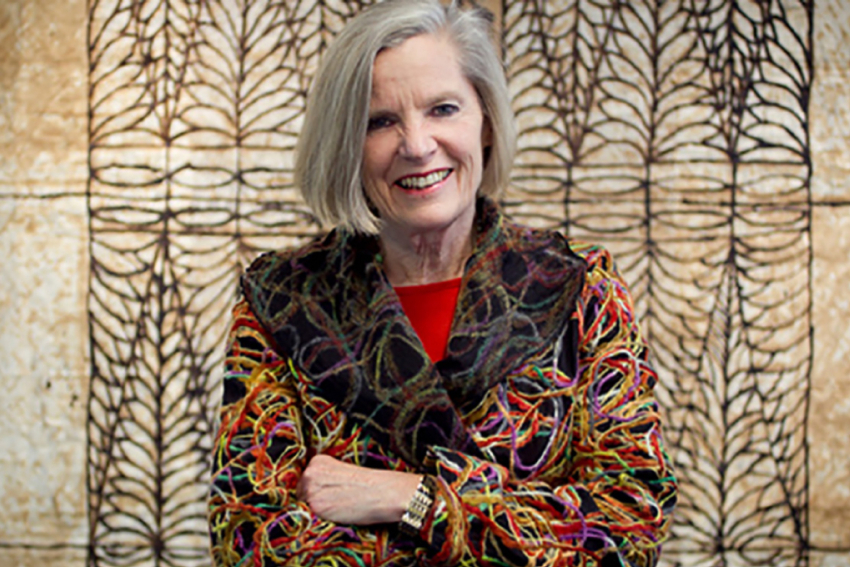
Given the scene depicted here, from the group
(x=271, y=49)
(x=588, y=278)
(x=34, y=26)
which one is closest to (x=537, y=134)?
(x=271, y=49)

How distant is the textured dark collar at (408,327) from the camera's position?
3.93 ft

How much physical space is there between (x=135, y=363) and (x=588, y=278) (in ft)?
4.25

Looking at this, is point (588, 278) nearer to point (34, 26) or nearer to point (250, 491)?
point (250, 491)

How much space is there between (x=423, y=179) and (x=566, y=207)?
2.80 feet

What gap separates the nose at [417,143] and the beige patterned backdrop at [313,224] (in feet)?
2.75

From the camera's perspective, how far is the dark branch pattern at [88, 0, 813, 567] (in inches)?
78.0

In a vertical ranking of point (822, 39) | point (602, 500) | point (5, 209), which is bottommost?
point (602, 500)

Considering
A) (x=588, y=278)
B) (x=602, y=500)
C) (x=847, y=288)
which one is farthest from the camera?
(x=847, y=288)

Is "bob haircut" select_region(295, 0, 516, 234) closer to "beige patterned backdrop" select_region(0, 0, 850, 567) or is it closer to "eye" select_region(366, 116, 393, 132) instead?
"eye" select_region(366, 116, 393, 132)

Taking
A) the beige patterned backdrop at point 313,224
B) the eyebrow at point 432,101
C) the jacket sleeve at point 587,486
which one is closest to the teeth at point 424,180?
the eyebrow at point 432,101

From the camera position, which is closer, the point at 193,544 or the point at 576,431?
the point at 576,431

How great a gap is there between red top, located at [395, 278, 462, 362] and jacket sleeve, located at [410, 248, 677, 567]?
150 millimetres

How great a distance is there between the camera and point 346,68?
→ 1.21 meters

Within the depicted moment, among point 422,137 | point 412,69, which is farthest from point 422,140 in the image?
point 412,69
